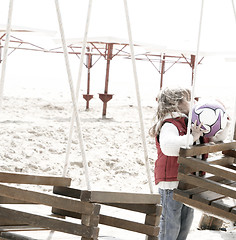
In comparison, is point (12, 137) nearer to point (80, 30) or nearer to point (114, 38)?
point (114, 38)

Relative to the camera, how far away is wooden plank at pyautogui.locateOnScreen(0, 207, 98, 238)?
7.00 feet

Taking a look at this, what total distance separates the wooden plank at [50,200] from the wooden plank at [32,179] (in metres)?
0.17

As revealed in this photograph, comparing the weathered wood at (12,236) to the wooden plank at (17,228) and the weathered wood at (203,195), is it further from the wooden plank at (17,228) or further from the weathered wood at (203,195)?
the weathered wood at (203,195)

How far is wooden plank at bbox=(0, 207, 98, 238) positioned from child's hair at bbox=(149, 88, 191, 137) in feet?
3.69

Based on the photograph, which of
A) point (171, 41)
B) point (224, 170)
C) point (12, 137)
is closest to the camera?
point (224, 170)

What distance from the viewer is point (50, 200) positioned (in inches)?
85.9

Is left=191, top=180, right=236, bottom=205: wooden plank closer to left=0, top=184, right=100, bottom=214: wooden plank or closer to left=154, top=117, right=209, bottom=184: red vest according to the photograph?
left=154, top=117, right=209, bottom=184: red vest

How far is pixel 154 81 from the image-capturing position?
32188 mm

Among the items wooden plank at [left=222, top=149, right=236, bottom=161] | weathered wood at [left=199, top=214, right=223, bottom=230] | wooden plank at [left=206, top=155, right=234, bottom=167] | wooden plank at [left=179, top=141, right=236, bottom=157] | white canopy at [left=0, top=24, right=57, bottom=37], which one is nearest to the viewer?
wooden plank at [left=179, top=141, right=236, bottom=157]

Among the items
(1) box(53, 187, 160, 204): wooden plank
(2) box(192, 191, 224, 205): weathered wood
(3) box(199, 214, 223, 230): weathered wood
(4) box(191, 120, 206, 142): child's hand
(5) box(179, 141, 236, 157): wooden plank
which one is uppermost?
(4) box(191, 120, 206, 142): child's hand

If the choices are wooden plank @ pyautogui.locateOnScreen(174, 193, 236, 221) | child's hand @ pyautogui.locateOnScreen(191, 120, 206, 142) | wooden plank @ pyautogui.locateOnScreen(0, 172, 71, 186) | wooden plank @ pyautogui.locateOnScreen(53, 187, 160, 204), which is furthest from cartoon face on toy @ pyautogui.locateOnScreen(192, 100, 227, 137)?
wooden plank @ pyautogui.locateOnScreen(0, 172, 71, 186)

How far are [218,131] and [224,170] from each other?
29 centimetres

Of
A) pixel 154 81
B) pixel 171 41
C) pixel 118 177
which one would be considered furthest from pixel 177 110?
pixel 154 81

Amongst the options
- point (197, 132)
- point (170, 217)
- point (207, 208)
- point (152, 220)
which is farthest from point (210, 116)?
point (152, 220)
